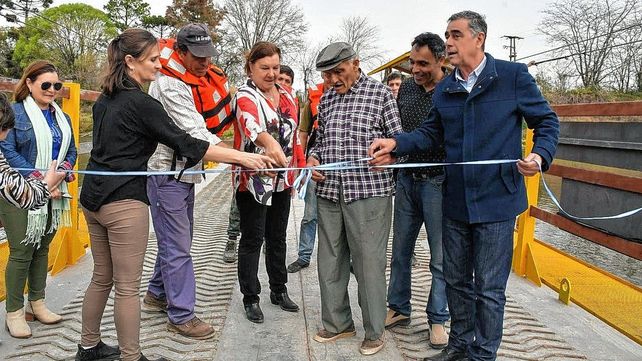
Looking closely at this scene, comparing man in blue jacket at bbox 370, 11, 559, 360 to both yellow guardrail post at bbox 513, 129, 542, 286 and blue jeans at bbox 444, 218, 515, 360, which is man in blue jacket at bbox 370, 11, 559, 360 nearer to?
blue jeans at bbox 444, 218, 515, 360

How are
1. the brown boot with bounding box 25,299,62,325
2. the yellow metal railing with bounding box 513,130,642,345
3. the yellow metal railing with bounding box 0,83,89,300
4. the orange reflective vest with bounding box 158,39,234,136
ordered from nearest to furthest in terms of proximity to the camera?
the orange reflective vest with bounding box 158,39,234,136 < the brown boot with bounding box 25,299,62,325 < the yellow metal railing with bounding box 513,130,642,345 < the yellow metal railing with bounding box 0,83,89,300

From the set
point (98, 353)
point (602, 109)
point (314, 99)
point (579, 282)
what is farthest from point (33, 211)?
point (579, 282)

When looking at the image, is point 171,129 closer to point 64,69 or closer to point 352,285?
point 352,285

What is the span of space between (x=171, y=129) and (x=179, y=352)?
1.48 meters

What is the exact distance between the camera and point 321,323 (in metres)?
3.74

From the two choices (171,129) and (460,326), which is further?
(460,326)

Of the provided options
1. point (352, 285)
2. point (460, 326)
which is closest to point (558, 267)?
point (352, 285)

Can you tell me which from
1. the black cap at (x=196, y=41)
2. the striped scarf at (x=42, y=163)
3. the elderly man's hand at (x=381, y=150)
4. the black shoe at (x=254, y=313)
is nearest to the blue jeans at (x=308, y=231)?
the black shoe at (x=254, y=313)

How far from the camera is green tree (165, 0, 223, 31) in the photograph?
155ft

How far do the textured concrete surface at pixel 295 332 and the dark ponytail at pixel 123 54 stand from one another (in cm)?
168

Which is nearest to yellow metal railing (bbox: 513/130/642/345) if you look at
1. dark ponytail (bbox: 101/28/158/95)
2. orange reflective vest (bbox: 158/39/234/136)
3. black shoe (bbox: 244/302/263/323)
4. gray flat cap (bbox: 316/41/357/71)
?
gray flat cap (bbox: 316/41/357/71)

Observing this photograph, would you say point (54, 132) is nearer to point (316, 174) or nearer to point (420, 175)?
point (316, 174)

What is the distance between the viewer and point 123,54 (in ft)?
8.88

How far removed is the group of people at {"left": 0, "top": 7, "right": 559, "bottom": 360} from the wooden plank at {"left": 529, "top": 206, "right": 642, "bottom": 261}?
1.13 metres
